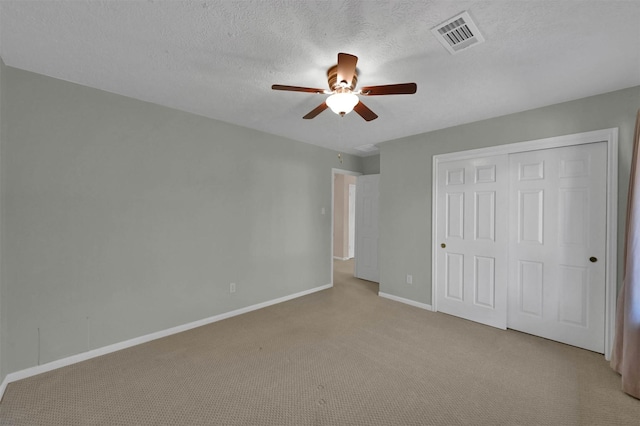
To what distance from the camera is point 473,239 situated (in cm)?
343

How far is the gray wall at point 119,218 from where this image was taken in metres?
2.20

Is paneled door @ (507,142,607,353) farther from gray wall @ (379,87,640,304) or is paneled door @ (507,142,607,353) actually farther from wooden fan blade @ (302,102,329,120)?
wooden fan blade @ (302,102,329,120)

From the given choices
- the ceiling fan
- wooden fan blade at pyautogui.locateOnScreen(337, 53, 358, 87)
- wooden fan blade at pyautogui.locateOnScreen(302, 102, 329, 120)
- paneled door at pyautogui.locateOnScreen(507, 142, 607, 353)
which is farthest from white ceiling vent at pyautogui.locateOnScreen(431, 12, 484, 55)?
paneled door at pyautogui.locateOnScreen(507, 142, 607, 353)

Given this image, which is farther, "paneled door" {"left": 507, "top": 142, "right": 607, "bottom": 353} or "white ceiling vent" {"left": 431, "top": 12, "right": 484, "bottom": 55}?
"paneled door" {"left": 507, "top": 142, "right": 607, "bottom": 353}

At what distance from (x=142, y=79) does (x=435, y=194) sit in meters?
3.54

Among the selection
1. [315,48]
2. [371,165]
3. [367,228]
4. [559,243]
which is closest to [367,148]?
[371,165]

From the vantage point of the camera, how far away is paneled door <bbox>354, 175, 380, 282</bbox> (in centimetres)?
528

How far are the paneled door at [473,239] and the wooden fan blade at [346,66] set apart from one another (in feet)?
7.82

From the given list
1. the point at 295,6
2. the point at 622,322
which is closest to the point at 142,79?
the point at 295,6

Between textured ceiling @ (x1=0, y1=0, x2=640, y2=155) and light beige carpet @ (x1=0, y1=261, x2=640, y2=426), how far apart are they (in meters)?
2.49

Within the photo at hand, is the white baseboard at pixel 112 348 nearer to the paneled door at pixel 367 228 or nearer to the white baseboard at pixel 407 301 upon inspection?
the white baseboard at pixel 407 301

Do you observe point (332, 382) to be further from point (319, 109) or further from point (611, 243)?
point (611, 243)

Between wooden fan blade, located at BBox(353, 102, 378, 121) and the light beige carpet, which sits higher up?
wooden fan blade, located at BBox(353, 102, 378, 121)

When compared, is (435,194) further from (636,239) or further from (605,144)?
(636,239)
